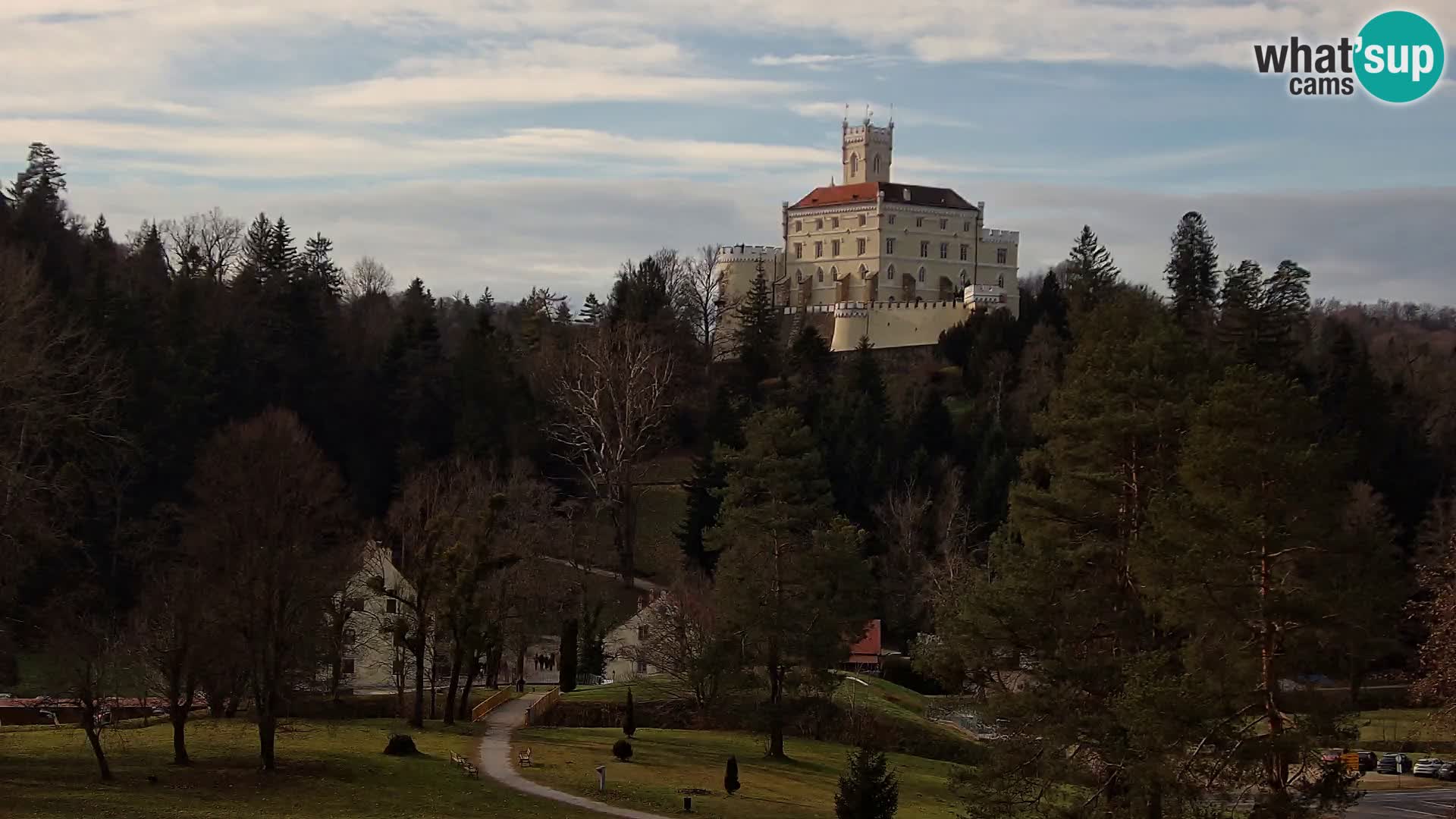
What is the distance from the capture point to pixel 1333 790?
23.5 meters

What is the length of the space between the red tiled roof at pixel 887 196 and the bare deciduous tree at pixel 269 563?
249 ft

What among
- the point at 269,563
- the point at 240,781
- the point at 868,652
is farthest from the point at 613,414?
the point at 240,781

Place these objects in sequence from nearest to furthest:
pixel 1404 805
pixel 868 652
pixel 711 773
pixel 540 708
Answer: pixel 711 773 < pixel 1404 805 < pixel 540 708 < pixel 868 652

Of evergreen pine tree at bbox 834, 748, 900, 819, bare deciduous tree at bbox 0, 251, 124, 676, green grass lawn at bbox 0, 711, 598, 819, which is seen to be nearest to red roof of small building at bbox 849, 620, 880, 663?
green grass lawn at bbox 0, 711, 598, 819

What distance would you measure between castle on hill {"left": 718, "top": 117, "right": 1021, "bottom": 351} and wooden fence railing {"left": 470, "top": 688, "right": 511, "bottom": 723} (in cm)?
6272

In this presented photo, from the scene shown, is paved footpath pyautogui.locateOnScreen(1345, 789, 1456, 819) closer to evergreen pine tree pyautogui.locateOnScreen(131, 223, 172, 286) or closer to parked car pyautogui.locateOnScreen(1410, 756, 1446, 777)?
parked car pyautogui.locateOnScreen(1410, 756, 1446, 777)

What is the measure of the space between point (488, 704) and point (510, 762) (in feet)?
34.7

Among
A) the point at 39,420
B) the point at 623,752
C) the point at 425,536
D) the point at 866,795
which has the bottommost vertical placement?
the point at 623,752

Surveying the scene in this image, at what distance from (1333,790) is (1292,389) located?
6186 mm

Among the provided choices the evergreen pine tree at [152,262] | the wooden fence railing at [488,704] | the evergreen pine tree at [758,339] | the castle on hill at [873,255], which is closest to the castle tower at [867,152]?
the castle on hill at [873,255]

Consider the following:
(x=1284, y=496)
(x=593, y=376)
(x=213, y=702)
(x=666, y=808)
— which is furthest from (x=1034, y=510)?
(x=593, y=376)

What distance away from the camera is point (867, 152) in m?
124

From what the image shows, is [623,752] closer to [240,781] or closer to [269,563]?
[269,563]

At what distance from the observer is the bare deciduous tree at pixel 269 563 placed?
33969mm
